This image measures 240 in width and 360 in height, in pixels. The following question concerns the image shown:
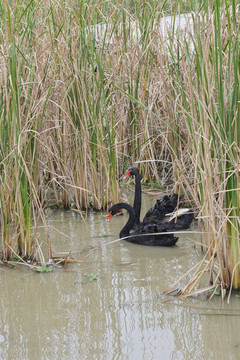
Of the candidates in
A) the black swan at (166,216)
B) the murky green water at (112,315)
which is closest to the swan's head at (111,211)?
the black swan at (166,216)

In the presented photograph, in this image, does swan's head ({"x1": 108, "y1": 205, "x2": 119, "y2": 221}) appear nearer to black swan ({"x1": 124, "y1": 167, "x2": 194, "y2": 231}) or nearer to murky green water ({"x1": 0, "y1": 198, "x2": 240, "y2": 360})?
black swan ({"x1": 124, "y1": 167, "x2": 194, "y2": 231})

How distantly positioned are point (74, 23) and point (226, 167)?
2.67m

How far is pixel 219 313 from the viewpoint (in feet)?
10.9

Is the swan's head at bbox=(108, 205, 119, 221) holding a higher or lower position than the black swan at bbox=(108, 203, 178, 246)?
higher

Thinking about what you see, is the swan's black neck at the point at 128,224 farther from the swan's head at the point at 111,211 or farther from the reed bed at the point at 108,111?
the reed bed at the point at 108,111

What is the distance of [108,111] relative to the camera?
5840 mm

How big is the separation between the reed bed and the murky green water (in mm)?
254

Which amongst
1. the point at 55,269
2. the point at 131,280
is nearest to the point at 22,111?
the point at 55,269

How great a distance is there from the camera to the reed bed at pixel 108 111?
11.0 ft

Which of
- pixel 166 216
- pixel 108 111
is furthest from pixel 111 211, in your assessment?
pixel 108 111

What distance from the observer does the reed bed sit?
3359mm

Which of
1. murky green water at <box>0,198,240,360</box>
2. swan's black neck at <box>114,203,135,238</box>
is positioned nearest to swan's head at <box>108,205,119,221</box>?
swan's black neck at <box>114,203,135,238</box>

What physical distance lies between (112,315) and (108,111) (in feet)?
9.39

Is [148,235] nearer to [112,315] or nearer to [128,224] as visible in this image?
[128,224]
